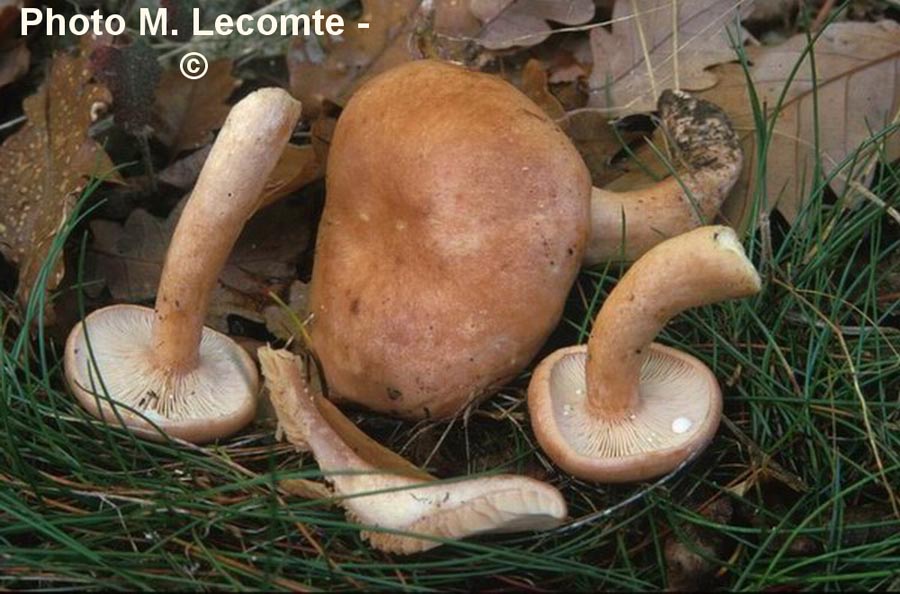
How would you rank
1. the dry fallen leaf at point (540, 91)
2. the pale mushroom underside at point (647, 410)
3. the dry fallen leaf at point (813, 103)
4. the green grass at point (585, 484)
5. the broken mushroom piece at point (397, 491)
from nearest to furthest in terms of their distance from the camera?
the broken mushroom piece at point (397, 491), the green grass at point (585, 484), the pale mushroom underside at point (647, 410), the dry fallen leaf at point (813, 103), the dry fallen leaf at point (540, 91)

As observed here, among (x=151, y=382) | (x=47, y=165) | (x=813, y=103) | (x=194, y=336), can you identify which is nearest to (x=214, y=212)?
(x=194, y=336)

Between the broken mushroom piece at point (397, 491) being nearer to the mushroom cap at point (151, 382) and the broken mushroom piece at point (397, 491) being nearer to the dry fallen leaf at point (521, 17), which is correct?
the mushroom cap at point (151, 382)

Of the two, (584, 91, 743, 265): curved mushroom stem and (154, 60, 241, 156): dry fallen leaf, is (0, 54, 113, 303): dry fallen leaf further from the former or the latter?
(584, 91, 743, 265): curved mushroom stem

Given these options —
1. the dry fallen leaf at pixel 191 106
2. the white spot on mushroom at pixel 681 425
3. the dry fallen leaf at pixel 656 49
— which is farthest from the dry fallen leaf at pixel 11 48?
the white spot on mushroom at pixel 681 425

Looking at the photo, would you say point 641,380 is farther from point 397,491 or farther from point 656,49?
point 656,49

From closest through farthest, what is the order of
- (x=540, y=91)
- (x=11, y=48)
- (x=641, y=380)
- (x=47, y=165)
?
(x=641, y=380), (x=47, y=165), (x=540, y=91), (x=11, y=48)

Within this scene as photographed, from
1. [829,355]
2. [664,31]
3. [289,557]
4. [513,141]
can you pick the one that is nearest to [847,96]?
[664,31]
